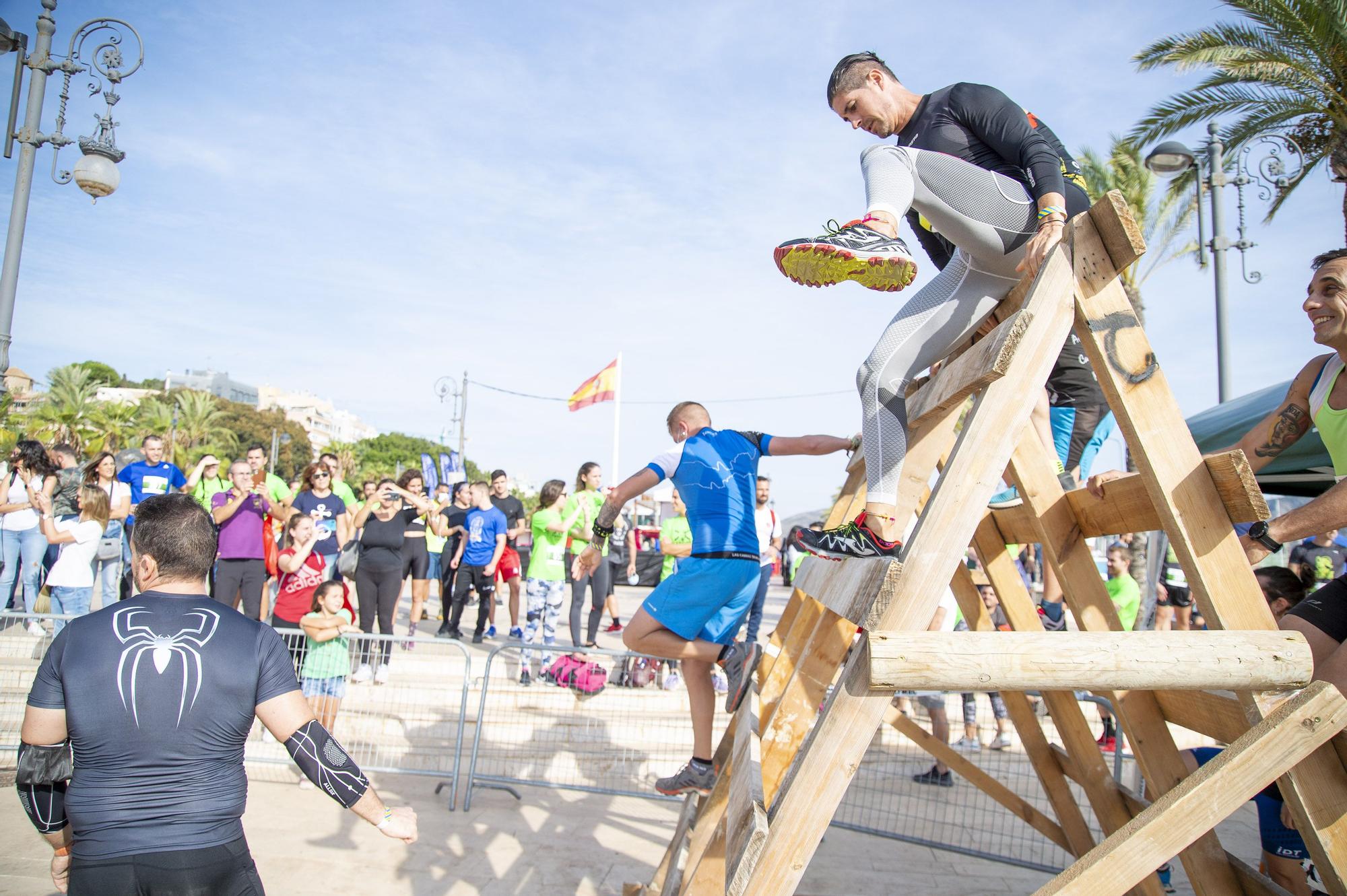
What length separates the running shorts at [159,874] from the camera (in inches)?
96.7

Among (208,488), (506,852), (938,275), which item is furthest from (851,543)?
(208,488)

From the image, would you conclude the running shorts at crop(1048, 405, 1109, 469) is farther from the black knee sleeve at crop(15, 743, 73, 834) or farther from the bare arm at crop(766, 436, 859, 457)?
the black knee sleeve at crop(15, 743, 73, 834)

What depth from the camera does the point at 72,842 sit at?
261cm

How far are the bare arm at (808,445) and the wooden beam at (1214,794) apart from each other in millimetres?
2396

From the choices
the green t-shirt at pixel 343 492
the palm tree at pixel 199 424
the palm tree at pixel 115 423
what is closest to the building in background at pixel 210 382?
the palm tree at pixel 199 424

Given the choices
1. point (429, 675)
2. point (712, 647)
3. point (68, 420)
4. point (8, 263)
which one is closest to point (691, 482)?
point (712, 647)

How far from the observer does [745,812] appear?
233 centimetres

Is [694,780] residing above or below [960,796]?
above

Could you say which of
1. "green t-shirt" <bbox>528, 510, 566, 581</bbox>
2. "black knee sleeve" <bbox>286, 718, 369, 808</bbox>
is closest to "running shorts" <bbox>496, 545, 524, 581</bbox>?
"green t-shirt" <bbox>528, 510, 566, 581</bbox>

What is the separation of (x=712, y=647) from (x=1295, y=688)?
271cm

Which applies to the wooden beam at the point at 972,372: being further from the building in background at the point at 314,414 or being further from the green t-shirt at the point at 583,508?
the building in background at the point at 314,414

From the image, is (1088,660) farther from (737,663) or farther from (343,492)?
(343,492)

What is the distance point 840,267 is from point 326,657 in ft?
19.2

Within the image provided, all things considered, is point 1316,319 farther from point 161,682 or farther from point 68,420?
point 68,420
